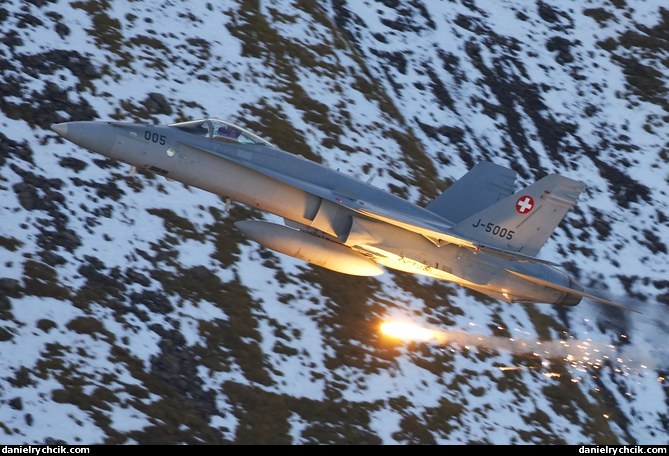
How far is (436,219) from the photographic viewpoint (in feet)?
98.0

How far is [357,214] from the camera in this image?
2914 centimetres

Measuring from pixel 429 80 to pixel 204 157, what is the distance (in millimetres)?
18827

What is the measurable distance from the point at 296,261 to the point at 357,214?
5.16 m

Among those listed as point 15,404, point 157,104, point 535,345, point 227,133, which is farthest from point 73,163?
point 535,345

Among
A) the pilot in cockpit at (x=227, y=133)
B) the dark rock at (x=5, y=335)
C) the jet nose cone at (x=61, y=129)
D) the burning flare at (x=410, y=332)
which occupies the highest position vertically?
the jet nose cone at (x=61, y=129)

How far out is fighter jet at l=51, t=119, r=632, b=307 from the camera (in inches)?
1107

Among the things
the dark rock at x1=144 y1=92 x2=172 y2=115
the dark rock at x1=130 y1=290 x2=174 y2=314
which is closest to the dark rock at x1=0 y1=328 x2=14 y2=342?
the dark rock at x1=130 y1=290 x2=174 y2=314

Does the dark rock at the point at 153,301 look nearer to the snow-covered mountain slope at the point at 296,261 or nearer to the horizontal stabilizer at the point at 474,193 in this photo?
the snow-covered mountain slope at the point at 296,261

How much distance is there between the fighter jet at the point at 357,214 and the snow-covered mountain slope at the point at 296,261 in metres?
3.47

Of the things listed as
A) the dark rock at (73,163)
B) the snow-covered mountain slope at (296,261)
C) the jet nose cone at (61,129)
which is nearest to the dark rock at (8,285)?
the snow-covered mountain slope at (296,261)

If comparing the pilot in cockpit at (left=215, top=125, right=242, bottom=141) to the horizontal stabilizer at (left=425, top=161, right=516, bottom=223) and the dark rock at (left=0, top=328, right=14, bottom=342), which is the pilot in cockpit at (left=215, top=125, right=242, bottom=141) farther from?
Result: the dark rock at (left=0, top=328, right=14, bottom=342)

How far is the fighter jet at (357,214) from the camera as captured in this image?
28109 millimetres

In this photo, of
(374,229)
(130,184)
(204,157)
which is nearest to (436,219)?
(374,229)

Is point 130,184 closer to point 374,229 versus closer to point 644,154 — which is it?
point 374,229
